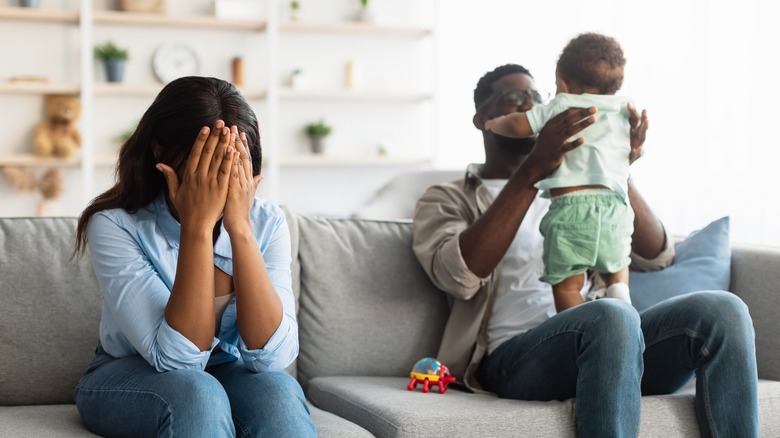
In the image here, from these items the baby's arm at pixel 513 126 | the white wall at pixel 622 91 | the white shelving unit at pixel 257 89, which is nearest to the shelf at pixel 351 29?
the white shelving unit at pixel 257 89

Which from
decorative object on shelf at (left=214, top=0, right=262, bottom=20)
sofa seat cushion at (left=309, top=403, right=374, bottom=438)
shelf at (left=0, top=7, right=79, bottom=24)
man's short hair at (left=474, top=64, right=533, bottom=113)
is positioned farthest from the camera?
decorative object on shelf at (left=214, top=0, right=262, bottom=20)

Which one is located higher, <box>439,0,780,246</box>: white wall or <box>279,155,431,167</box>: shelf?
<box>439,0,780,246</box>: white wall

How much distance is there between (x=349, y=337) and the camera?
2.25m

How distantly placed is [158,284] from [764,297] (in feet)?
4.93

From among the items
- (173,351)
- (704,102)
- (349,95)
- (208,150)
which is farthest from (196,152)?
(349,95)

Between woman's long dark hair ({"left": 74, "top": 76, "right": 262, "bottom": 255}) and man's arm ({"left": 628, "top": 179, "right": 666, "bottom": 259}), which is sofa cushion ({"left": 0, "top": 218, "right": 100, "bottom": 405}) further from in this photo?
man's arm ({"left": 628, "top": 179, "right": 666, "bottom": 259})

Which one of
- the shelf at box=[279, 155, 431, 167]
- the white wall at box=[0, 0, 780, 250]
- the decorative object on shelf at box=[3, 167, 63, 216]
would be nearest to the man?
the white wall at box=[0, 0, 780, 250]

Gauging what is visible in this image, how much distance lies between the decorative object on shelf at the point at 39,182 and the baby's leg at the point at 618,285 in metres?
4.04

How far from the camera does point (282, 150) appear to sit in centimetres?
593

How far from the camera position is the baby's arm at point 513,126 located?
7.20ft

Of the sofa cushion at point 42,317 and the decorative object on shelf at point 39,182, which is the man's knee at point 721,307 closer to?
the sofa cushion at point 42,317

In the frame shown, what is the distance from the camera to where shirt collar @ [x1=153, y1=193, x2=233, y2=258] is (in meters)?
1.76

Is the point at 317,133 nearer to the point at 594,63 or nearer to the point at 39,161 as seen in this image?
the point at 39,161

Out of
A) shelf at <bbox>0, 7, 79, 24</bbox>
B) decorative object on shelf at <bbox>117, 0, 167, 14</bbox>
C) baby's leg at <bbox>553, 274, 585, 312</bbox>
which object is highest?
decorative object on shelf at <bbox>117, 0, 167, 14</bbox>
